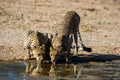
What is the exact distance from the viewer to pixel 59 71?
14.8m

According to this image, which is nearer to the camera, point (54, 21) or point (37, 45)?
point (37, 45)

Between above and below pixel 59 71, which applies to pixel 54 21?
above

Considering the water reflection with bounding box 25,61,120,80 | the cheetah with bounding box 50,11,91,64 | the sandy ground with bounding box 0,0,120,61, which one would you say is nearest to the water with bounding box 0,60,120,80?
the water reflection with bounding box 25,61,120,80

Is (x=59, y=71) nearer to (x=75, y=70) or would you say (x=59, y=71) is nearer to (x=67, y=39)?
(x=75, y=70)

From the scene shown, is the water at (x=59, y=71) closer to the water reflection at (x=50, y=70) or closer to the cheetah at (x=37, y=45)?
the water reflection at (x=50, y=70)

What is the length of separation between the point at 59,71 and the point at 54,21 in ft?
26.0

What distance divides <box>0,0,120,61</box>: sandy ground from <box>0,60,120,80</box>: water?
3.37 feet

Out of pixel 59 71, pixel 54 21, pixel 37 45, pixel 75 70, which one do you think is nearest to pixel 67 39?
pixel 37 45

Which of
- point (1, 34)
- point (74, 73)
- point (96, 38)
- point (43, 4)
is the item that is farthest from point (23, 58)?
point (43, 4)

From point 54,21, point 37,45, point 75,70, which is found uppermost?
point 37,45

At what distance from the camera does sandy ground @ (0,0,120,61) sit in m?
18.0

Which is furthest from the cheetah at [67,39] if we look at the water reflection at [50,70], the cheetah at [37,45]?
the water reflection at [50,70]

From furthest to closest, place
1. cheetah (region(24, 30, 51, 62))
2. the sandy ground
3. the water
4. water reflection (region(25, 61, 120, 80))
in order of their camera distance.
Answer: the sandy ground
cheetah (region(24, 30, 51, 62))
water reflection (region(25, 61, 120, 80))
the water

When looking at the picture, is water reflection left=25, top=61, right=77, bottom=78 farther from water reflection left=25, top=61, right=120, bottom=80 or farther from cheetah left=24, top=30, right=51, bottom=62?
cheetah left=24, top=30, right=51, bottom=62
